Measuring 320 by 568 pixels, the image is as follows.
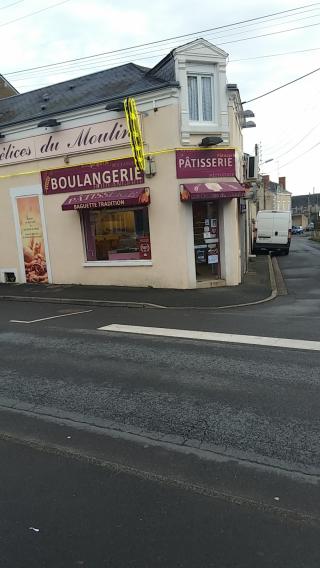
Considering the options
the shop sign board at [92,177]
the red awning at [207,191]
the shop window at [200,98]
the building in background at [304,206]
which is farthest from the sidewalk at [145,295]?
the building in background at [304,206]

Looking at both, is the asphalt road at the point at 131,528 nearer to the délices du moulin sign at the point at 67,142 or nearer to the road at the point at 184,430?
the road at the point at 184,430

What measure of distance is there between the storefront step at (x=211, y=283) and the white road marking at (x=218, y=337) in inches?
204

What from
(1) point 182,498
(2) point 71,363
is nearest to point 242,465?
(1) point 182,498

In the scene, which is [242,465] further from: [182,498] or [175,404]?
[175,404]

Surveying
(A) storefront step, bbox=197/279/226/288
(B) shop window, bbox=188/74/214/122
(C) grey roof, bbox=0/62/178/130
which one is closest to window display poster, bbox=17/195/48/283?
(C) grey roof, bbox=0/62/178/130

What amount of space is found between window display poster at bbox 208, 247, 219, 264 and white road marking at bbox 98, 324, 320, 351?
575cm

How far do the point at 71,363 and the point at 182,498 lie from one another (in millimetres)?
3817

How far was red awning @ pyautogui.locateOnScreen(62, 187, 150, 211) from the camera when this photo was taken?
45.5 ft

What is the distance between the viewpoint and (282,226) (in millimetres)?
29641

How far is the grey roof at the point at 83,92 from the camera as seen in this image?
14227 millimetres

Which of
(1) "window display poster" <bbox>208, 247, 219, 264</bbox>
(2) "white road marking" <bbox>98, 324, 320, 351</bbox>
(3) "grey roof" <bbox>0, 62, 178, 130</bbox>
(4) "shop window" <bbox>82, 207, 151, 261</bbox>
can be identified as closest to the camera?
(2) "white road marking" <bbox>98, 324, 320, 351</bbox>

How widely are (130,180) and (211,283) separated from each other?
3.94 metres

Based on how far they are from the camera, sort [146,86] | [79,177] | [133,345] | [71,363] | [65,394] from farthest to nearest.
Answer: [79,177], [146,86], [133,345], [71,363], [65,394]

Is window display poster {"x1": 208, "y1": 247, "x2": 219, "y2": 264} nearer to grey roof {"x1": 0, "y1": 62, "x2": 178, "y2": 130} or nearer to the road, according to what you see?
grey roof {"x1": 0, "y1": 62, "x2": 178, "y2": 130}
